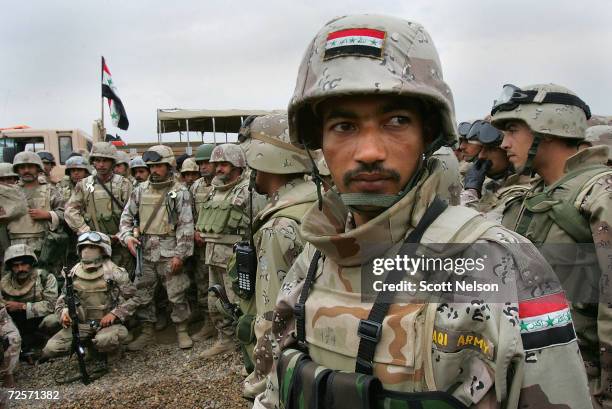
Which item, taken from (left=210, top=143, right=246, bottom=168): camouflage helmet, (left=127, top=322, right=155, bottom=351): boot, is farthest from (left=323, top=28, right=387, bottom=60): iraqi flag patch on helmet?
(left=127, top=322, right=155, bottom=351): boot

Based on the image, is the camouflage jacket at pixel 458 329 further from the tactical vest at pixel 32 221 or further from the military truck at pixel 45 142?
the military truck at pixel 45 142

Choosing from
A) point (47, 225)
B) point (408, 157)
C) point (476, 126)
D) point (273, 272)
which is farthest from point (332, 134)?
point (47, 225)

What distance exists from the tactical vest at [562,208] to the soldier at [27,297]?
216 inches

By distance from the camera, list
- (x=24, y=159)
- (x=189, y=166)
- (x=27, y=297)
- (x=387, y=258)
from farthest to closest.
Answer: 1. (x=189, y=166)
2. (x=24, y=159)
3. (x=27, y=297)
4. (x=387, y=258)

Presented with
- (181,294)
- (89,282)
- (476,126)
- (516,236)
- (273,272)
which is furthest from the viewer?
(181,294)

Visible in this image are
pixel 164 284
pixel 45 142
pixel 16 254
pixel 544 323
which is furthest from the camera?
pixel 45 142

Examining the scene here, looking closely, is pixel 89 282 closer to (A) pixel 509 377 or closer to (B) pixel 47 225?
(B) pixel 47 225

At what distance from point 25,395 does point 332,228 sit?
4880 mm

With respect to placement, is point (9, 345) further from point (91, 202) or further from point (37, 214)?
point (91, 202)

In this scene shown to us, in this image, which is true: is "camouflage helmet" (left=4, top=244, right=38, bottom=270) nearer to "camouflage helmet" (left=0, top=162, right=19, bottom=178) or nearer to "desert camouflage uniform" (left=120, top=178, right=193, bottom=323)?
"desert camouflage uniform" (left=120, top=178, right=193, bottom=323)

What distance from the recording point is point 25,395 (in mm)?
5020

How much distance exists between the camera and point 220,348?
19.7 feet

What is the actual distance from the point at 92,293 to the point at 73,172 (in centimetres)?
347

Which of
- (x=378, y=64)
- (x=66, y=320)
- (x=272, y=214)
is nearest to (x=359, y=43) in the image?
(x=378, y=64)
